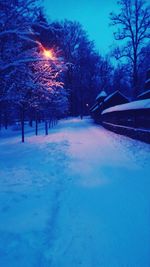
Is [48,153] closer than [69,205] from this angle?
No

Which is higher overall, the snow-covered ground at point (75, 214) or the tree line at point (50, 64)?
the tree line at point (50, 64)

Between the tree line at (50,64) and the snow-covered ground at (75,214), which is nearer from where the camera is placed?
the snow-covered ground at (75,214)

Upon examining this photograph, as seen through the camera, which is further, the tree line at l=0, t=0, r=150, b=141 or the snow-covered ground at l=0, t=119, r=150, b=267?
the tree line at l=0, t=0, r=150, b=141

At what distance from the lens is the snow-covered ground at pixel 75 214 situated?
398 centimetres

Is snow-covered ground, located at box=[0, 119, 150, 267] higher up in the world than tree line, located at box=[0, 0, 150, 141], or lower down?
lower down

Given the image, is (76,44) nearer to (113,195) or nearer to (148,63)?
(148,63)

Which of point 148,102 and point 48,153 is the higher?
point 148,102

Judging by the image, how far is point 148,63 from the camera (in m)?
49.4

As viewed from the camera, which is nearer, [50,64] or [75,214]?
[75,214]

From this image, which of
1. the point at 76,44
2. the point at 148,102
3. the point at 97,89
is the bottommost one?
the point at 148,102

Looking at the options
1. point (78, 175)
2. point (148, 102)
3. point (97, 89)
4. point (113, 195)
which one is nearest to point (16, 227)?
point (113, 195)

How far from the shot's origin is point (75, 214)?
17.8 ft

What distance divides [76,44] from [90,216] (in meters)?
54.2

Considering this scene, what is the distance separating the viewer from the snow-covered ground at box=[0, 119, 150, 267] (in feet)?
13.1
